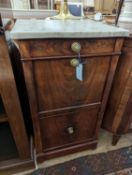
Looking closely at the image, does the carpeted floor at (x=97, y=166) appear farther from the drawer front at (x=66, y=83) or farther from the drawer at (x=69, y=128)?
the drawer front at (x=66, y=83)

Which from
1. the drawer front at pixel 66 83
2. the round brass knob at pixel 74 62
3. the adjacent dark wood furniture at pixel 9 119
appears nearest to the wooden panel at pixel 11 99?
the adjacent dark wood furniture at pixel 9 119

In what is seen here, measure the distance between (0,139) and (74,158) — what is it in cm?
53

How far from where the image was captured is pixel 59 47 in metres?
0.66

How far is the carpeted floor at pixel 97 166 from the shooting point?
100 centimetres

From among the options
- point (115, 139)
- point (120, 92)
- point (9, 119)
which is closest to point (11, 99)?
point (9, 119)

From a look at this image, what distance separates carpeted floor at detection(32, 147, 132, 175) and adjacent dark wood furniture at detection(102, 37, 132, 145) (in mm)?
132

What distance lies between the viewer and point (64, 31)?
0.62 metres

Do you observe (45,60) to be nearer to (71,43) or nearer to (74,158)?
(71,43)

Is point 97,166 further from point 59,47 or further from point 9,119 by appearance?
point 59,47

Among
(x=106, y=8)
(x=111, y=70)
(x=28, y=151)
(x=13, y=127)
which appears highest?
(x=106, y=8)

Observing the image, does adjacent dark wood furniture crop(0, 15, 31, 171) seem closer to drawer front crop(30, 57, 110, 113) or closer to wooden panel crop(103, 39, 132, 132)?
drawer front crop(30, 57, 110, 113)

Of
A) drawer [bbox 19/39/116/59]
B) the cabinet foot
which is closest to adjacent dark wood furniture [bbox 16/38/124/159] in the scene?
drawer [bbox 19/39/116/59]

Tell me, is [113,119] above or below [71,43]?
below

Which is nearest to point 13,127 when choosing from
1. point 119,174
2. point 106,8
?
point 119,174
